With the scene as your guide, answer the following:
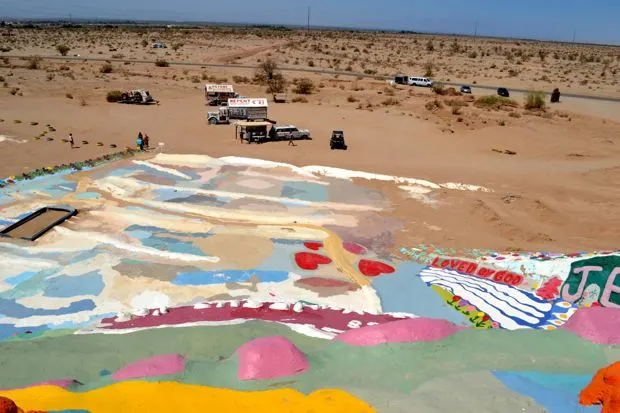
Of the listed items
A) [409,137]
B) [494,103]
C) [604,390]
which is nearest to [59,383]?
[604,390]

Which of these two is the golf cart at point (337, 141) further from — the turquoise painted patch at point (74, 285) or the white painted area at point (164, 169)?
the turquoise painted patch at point (74, 285)

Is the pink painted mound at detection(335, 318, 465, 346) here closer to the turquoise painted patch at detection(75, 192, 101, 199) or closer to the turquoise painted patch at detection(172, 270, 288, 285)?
the turquoise painted patch at detection(172, 270, 288, 285)

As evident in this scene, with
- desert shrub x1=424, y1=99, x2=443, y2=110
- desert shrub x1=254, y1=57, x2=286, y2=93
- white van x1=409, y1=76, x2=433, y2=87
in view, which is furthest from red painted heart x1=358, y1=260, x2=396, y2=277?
white van x1=409, y1=76, x2=433, y2=87

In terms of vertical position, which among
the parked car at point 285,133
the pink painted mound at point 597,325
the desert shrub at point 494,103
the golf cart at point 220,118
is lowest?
the pink painted mound at point 597,325

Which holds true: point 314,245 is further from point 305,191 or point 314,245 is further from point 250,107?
point 250,107

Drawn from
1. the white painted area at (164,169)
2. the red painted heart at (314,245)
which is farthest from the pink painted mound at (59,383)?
the white painted area at (164,169)

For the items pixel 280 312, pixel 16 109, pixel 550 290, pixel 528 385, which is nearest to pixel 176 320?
pixel 280 312
